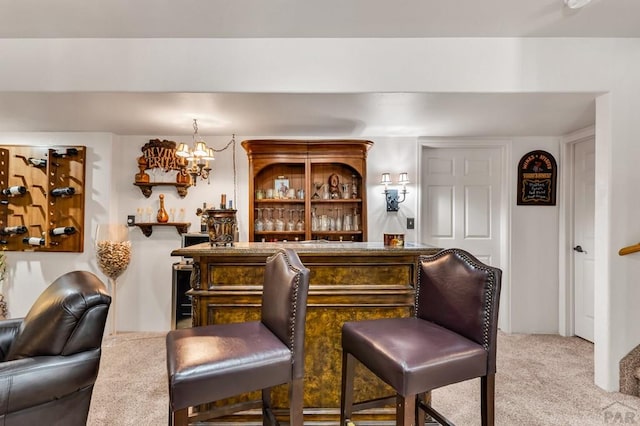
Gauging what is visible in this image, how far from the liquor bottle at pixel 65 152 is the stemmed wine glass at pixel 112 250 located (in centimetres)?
85

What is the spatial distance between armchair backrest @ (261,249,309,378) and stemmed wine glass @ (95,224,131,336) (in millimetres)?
2795

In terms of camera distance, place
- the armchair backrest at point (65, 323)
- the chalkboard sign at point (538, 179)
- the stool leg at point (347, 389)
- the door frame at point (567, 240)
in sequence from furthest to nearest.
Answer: the chalkboard sign at point (538, 179)
the door frame at point (567, 240)
the stool leg at point (347, 389)
the armchair backrest at point (65, 323)

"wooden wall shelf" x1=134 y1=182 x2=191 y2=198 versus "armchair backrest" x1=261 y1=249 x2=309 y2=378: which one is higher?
"wooden wall shelf" x1=134 y1=182 x2=191 y2=198

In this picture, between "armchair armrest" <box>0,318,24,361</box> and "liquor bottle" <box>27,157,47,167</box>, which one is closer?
"armchair armrest" <box>0,318,24,361</box>

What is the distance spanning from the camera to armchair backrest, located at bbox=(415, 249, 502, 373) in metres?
1.36

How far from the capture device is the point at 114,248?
11.7 ft

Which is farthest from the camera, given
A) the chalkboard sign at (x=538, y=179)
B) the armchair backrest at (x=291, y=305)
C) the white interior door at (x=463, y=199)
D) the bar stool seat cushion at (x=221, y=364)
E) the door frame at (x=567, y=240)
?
the white interior door at (x=463, y=199)

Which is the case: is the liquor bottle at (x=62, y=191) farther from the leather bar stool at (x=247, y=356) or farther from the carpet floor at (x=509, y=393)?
the leather bar stool at (x=247, y=356)

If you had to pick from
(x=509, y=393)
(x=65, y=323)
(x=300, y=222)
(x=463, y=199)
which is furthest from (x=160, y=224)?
(x=509, y=393)

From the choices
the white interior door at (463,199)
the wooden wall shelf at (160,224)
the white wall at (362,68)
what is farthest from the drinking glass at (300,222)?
the white wall at (362,68)

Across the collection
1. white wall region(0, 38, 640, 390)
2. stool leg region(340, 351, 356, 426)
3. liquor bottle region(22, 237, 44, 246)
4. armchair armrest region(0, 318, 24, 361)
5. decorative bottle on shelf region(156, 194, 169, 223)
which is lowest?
stool leg region(340, 351, 356, 426)

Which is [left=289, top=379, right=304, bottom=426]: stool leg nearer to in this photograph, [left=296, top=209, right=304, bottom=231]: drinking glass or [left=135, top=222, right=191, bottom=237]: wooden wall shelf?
[left=296, top=209, right=304, bottom=231]: drinking glass

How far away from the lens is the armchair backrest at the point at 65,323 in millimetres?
1434

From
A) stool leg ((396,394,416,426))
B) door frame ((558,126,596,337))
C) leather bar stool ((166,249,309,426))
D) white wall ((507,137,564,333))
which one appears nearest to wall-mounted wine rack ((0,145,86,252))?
leather bar stool ((166,249,309,426))
